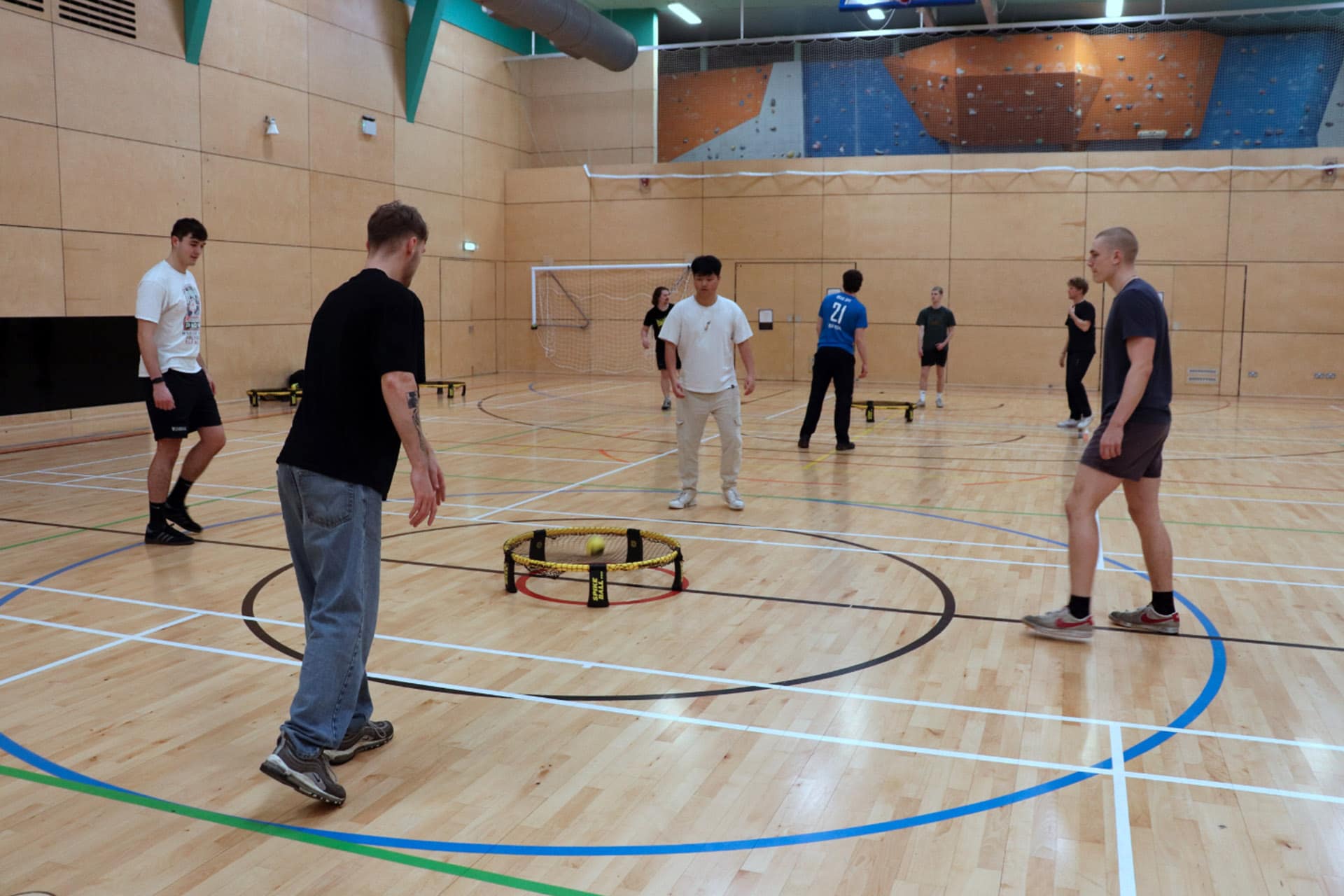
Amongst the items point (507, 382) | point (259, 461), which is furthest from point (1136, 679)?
point (507, 382)

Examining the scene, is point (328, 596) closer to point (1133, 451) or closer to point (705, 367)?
point (1133, 451)

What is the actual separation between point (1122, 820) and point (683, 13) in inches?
831

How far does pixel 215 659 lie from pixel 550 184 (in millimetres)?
19114

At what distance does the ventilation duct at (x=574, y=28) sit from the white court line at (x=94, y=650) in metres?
13.7

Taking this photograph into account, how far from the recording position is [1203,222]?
18.8 m

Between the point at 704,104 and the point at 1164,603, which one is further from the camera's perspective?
the point at 704,104

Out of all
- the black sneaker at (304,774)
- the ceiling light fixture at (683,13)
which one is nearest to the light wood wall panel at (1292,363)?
the ceiling light fixture at (683,13)

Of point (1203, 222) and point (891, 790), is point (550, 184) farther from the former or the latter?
point (891, 790)

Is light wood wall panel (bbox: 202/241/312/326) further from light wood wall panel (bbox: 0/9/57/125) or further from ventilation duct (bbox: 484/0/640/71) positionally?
ventilation duct (bbox: 484/0/640/71)

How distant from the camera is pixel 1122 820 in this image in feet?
10.5

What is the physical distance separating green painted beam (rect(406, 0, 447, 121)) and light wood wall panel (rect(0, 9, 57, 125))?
289 inches

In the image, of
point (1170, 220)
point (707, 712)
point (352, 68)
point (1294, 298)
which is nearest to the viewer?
point (707, 712)

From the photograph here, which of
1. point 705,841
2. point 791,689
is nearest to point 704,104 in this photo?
point 791,689

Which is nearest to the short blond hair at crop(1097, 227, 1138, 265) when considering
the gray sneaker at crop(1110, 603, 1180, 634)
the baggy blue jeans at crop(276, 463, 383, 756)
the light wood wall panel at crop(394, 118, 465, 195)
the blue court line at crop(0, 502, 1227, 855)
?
the gray sneaker at crop(1110, 603, 1180, 634)
